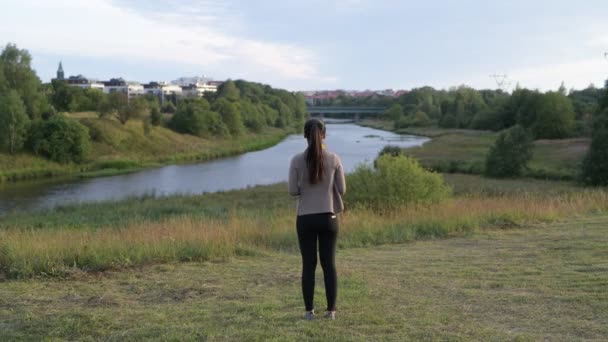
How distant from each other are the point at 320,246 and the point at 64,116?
194 ft

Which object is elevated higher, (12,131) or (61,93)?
(61,93)

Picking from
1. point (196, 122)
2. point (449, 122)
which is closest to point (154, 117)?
point (196, 122)

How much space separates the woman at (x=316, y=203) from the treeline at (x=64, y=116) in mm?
52787

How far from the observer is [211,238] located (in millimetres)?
8703

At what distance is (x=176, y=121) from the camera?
84.4m

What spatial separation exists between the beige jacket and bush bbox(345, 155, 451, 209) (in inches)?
461

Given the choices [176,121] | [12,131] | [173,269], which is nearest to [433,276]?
[173,269]

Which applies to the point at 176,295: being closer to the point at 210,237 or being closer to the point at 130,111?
the point at 210,237

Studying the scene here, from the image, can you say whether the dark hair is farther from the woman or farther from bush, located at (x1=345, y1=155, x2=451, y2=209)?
bush, located at (x1=345, y1=155, x2=451, y2=209)

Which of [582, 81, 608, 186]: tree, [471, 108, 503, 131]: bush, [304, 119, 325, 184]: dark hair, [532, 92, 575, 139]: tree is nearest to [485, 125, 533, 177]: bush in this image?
[582, 81, 608, 186]: tree

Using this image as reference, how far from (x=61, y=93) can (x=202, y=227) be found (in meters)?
78.3

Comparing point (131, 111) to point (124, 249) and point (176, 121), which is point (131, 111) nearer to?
point (176, 121)

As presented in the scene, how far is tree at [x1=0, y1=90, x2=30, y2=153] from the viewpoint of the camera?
50.7 meters

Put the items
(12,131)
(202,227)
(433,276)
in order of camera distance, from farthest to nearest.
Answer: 1. (12,131)
2. (202,227)
3. (433,276)
